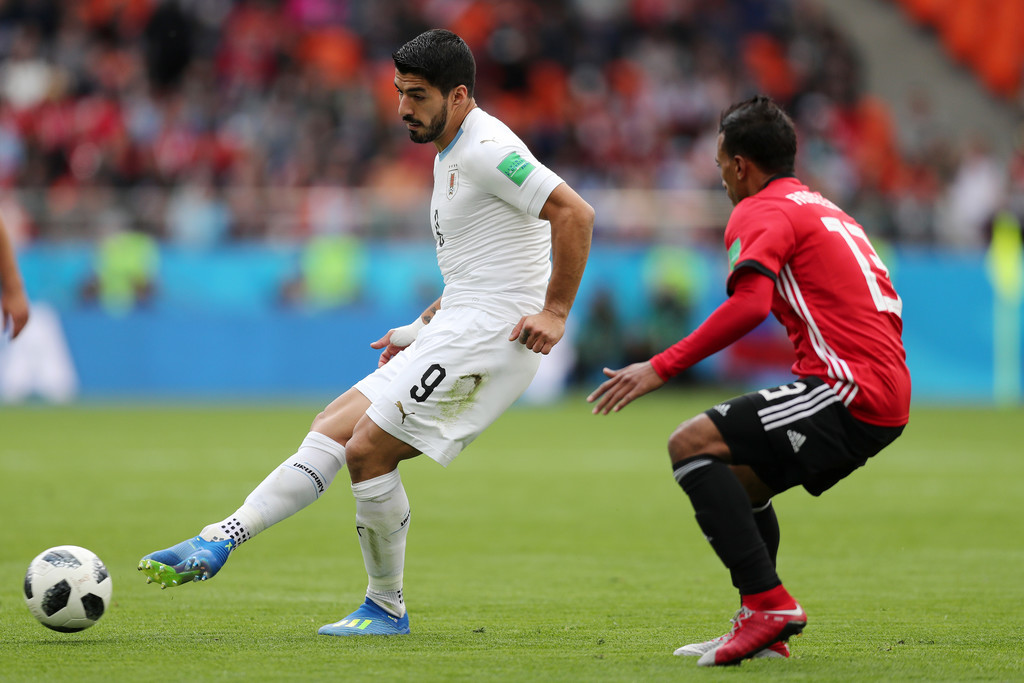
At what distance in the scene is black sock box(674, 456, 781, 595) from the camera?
4586mm

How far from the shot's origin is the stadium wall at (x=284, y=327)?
61.5 feet

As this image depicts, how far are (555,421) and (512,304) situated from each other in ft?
37.8

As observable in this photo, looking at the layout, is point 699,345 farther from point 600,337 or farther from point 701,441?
point 600,337

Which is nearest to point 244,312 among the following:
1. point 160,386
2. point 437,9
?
point 160,386

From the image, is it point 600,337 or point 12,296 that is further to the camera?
point 600,337

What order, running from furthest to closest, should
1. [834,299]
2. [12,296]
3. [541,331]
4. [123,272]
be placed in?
[123,272], [12,296], [541,331], [834,299]

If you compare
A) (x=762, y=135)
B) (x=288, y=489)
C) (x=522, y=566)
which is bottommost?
(x=522, y=566)

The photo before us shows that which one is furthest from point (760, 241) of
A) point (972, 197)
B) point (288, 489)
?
point (972, 197)

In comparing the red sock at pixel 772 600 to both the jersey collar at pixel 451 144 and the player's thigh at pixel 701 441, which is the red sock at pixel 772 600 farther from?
the jersey collar at pixel 451 144

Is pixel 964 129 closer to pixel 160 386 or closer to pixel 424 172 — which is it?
pixel 424 172

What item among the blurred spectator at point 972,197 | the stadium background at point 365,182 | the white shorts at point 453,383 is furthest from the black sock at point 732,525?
the blurred spectator at point 972,197

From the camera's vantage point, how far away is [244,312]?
62.1 ft

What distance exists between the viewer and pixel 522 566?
7.32m

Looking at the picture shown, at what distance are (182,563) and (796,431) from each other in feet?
7.23
